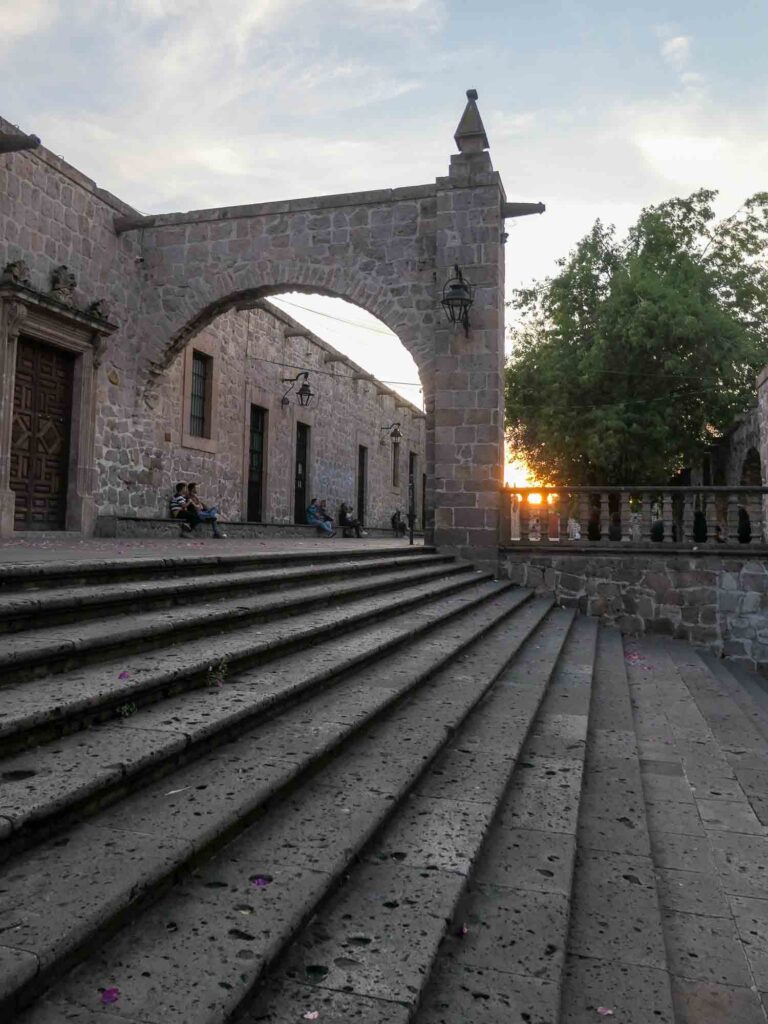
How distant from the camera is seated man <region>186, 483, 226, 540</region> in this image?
1092cm

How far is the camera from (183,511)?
1097cm

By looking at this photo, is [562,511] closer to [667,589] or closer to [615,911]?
[667,589]

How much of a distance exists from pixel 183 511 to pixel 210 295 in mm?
3541

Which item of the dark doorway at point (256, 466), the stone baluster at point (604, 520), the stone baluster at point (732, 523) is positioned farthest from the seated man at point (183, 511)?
the stone baluster at point (732, 523)

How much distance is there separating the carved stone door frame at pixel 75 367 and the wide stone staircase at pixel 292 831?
5.77 m

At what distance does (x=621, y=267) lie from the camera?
1608 centimetres

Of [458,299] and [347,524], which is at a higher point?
[458,299]

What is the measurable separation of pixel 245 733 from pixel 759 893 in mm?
1952

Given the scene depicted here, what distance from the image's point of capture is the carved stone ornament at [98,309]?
989cm

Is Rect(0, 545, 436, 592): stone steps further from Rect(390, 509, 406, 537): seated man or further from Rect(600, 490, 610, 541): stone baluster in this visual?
Rect(390, 509, 406, 537): seated man

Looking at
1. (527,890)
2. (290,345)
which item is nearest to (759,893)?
(527,890)

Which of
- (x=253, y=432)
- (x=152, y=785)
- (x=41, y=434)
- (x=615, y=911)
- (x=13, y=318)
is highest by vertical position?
(x=13, y=318)

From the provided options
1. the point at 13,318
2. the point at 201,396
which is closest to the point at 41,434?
the point at 13,318

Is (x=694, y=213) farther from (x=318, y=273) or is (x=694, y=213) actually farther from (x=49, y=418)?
(x=49, y=418)
